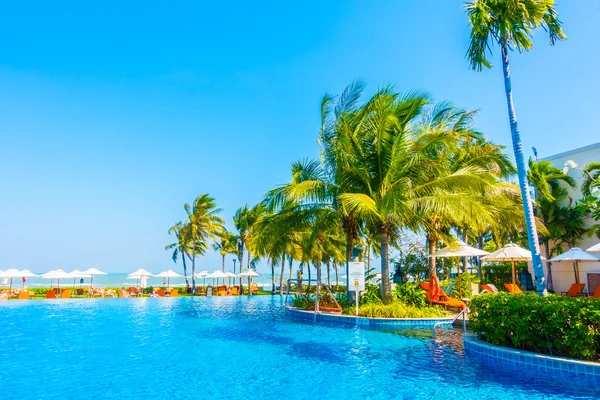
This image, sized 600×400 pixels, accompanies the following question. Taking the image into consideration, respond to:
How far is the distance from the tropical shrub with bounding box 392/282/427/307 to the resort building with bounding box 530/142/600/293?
317 inches

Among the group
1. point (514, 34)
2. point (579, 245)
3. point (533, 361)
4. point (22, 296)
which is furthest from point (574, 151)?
point (22, 296)

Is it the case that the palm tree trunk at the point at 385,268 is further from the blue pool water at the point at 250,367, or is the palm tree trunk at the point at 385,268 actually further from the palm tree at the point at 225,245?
the palm tree at the point at 225,245

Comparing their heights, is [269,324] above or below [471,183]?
below

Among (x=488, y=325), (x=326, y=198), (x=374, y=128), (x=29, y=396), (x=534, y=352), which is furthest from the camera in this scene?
(x=326, y=198)

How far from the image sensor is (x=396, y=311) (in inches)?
514

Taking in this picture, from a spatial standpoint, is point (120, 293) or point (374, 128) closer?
point (374, 128)

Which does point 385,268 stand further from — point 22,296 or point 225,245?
point 225,245

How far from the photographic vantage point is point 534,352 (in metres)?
7.38

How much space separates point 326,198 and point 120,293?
22770mm

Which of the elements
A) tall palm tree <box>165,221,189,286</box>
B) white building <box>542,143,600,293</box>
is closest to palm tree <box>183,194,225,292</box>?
tall palm tree <box>165,221,189,286</box>

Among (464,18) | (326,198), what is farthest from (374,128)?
(464,18)

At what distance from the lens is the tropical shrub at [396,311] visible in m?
13.0

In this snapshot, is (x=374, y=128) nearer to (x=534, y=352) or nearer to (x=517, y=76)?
(x=517, y=76)

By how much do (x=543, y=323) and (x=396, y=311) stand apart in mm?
6322
